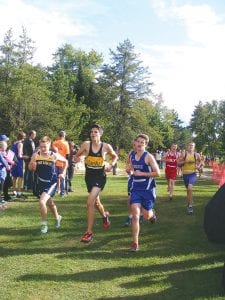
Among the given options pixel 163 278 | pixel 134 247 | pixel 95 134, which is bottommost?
pixel 163 278

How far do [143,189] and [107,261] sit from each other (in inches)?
59.0

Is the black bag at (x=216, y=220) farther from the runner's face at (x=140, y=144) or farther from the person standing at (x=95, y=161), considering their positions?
the person standing at (x=95, y=161)

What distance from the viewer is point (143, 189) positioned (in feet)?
28.7

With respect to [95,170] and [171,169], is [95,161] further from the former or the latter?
[171,169]

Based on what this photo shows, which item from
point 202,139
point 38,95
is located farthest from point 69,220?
point 202,139

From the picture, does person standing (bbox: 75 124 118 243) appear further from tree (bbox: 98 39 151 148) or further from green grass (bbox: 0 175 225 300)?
tree (bbox: 98 39 151 148)

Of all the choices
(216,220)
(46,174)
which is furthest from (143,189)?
(216,220)

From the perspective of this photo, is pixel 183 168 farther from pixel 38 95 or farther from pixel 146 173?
pixel 38 95

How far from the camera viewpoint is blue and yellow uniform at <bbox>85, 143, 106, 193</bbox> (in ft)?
30.4

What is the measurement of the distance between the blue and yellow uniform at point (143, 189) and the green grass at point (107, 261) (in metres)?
0.87

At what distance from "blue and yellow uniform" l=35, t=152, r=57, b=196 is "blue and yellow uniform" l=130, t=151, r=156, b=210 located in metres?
1.82

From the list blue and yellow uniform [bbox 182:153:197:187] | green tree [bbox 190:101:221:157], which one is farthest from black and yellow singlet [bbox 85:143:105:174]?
green tree [bbox 190:101:221:157]

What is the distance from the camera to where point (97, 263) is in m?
7.81

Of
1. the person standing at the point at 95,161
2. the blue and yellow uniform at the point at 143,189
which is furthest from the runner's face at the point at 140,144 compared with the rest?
the person standing at the point at 95,161
